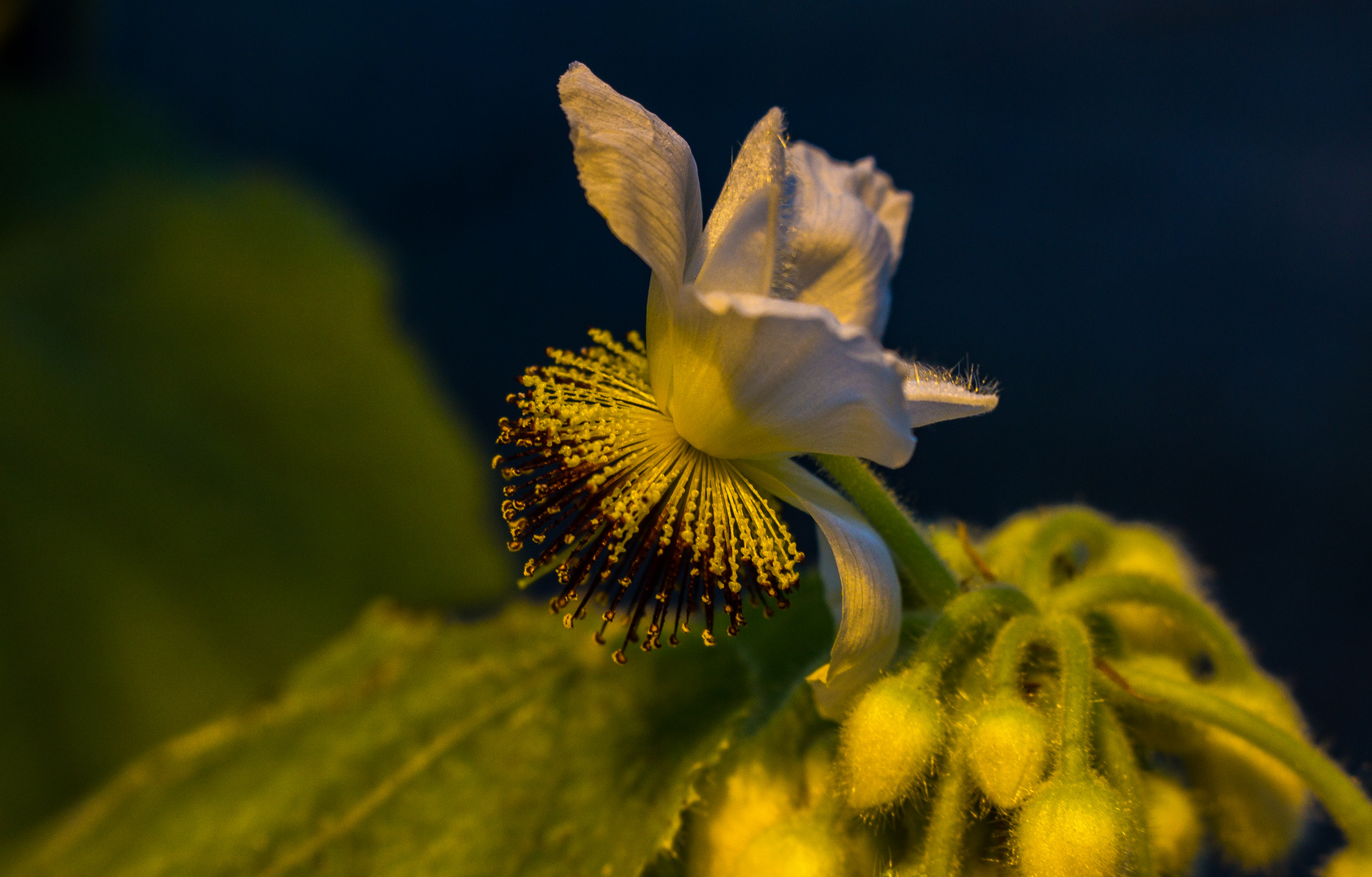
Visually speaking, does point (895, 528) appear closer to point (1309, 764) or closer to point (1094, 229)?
point (1309, 764)

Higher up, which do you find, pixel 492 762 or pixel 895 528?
pixel 895 528

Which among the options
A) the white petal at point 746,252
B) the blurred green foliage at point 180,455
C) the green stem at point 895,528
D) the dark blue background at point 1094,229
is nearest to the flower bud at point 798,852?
the green stem at point 895,528

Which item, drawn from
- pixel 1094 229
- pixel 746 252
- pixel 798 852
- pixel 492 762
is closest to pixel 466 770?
pixel 492 762

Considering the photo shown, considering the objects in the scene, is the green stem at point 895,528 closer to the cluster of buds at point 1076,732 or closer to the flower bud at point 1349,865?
the cluster of buds at point 1076,732

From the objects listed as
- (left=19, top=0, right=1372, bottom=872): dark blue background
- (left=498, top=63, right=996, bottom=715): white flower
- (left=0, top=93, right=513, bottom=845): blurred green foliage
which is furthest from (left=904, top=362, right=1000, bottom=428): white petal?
(left=0, top=93, right=513, bottom=845): blurred green foliage

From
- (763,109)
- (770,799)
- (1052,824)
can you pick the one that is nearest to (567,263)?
(763,109)

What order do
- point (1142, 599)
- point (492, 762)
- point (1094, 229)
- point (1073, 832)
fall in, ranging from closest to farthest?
point (1073, 832), point (1142, 599), point (492, 762), point (1094, 229)
